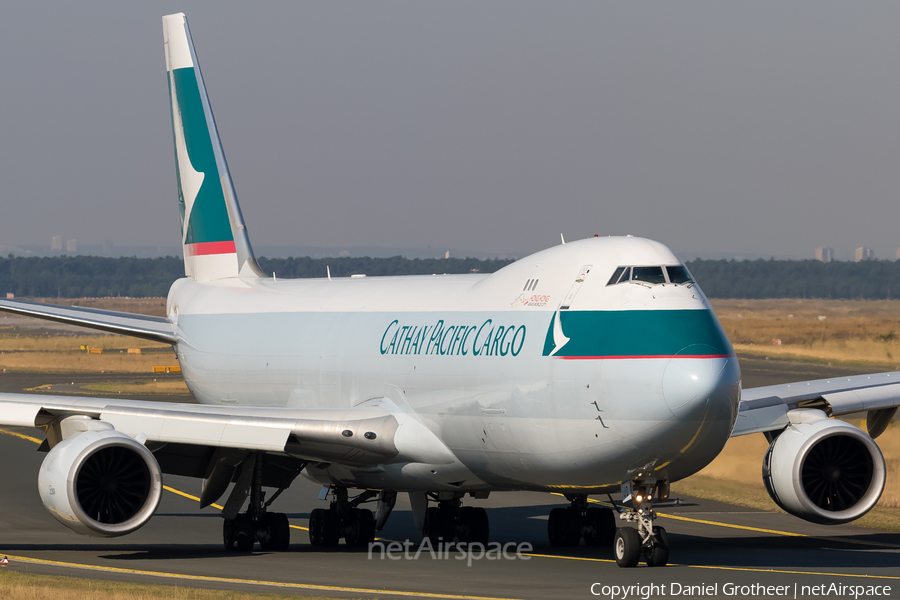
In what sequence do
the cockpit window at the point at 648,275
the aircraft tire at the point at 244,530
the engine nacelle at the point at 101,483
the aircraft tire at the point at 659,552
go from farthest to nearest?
the aircraft tire at the point at 244,530 → the engine nacelle at the point at 101,483 → the aircraft tire at the point at 659,552 → the cockpit window at the point at 648,275

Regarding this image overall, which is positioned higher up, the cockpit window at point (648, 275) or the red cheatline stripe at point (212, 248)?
the red cheatline stripe at point (212, 248)

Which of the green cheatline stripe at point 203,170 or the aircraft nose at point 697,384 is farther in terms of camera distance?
the green cheatline stripe at point 203,170

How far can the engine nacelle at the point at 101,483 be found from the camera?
21219 mm

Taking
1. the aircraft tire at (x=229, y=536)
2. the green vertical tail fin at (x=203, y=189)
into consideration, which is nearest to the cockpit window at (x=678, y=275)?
the aircraft tire at (x=229, y=536)

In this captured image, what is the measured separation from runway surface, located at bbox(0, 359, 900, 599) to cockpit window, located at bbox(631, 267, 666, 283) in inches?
135

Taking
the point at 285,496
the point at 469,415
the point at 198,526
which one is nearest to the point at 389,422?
the point at 469,415

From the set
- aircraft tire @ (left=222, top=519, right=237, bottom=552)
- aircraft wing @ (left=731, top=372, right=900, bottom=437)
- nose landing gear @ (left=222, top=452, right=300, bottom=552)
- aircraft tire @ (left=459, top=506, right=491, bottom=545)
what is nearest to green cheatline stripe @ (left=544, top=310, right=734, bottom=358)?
aircraft wing @ (left=731, top=372, right=900, bottom=437)

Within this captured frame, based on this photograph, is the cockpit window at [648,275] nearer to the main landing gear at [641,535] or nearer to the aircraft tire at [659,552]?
the main landing gear at [641,535]

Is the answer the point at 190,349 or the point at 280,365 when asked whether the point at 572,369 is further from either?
the point at 190,349

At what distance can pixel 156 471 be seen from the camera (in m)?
21.7

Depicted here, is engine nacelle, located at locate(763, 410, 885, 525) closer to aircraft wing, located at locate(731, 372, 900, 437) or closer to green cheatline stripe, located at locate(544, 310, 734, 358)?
aircraft wing, located at locate(731, 372, 900, 437)

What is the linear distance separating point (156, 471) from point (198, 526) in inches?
321

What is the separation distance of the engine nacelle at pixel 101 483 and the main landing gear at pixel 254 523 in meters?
3.38

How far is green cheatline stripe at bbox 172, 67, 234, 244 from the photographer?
3353 cm
